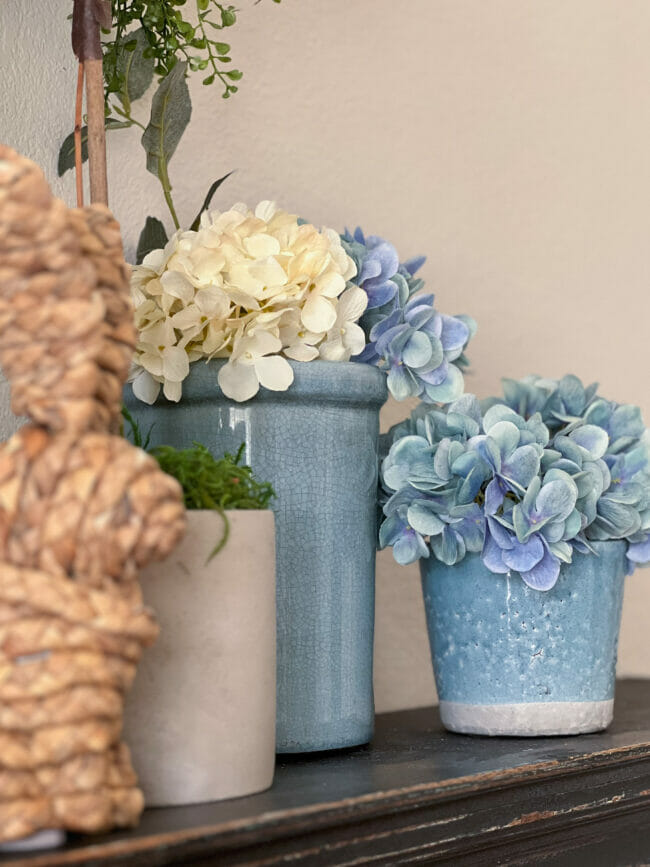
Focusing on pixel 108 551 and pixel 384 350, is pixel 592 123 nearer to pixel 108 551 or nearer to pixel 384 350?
pixel 384 350

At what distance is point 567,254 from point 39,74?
62 cm

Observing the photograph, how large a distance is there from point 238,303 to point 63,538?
0.26 m

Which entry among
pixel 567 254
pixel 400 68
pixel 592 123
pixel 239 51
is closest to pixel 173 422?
pixel 239 51

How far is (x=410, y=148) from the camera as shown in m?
1.01

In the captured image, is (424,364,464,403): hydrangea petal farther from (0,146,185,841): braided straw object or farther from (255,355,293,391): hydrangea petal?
(0,146,185,841): braided straw object

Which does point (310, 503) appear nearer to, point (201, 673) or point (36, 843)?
point (201, 673)

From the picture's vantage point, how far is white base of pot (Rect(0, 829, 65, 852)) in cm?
40

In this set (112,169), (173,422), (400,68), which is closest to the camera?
(173,422)

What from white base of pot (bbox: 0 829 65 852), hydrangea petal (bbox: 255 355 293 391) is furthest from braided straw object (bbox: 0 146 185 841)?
hydrangea petal (bbox: 255 355 293 391)

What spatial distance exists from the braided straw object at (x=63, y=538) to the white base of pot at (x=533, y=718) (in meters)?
0.34

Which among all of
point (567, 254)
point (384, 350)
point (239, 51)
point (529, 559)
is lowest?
point (529, 559)

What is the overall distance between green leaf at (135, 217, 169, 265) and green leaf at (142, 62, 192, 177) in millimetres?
37

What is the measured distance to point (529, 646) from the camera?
2.29 ft

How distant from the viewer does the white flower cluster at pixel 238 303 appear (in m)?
0.63
